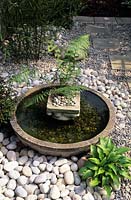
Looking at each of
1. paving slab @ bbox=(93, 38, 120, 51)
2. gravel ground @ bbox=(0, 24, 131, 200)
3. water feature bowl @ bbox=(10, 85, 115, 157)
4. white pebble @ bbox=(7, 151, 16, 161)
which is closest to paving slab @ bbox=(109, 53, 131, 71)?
paving slab @ bbox=(93, 38, 120, 51)

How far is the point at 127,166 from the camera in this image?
8.64 feet

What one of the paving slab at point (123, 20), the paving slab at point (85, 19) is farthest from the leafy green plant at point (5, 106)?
the paving slab at point (123, 20)

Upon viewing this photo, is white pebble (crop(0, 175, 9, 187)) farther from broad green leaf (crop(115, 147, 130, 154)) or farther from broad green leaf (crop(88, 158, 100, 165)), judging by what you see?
broad green leaf (crop(115, 147, 130, 154))

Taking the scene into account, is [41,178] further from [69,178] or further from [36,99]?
[36,99]

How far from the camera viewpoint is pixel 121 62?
4227mm

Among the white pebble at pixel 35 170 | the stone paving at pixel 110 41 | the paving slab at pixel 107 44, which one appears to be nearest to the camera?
the white pebble at pixel 35 170

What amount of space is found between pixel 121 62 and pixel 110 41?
1.80 ft

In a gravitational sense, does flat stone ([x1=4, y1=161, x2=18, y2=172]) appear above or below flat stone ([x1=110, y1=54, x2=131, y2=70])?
below

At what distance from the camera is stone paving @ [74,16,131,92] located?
411cm

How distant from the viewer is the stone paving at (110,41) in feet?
13.5

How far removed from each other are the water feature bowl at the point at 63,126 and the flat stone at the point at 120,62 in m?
0.99

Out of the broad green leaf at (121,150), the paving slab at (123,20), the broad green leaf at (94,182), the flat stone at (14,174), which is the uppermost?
the paving slab at (123,20)

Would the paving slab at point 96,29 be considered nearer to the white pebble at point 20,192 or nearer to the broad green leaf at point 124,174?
the broad green leaf at point 124,174

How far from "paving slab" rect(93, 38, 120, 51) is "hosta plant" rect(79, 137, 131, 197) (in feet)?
6.78
